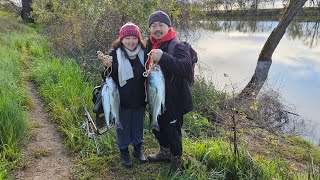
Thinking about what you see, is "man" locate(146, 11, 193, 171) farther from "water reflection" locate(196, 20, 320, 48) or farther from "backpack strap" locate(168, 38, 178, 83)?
"water reflection" locate(196, 20, 320, 48)

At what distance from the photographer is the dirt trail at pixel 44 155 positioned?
157 inches

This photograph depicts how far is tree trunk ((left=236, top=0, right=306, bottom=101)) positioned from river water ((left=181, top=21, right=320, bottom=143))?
0.39m

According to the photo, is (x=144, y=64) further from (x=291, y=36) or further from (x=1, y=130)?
(x=291, y=36)

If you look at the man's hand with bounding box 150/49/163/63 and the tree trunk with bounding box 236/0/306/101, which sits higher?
the man's hand with bounding box 150/49/163/63

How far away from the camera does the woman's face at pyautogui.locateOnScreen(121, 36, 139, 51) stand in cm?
348

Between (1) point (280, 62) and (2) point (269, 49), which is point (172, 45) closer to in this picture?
(2) point (269, 49)

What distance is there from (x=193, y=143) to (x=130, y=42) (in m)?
1.88

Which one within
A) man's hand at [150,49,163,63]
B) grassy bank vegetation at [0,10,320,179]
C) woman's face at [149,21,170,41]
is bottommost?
grassy bank vegetation at [0,10,320,179]

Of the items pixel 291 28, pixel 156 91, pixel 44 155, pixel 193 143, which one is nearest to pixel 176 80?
pixel 156 91

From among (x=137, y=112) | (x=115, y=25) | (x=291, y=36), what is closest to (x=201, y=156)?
(x=137, y=112)

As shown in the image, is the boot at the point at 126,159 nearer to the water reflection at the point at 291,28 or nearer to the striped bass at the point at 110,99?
the striped bass at the point at 110,99

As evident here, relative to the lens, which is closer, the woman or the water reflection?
the woman

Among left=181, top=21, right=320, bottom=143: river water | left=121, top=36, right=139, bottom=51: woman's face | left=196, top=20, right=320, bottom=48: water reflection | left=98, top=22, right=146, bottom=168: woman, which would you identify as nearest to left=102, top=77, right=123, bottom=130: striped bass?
left=98, top=22, right=146, bottom=168: woman

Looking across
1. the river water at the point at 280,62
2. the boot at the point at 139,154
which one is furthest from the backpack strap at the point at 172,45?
the river water at the point at 280,62
